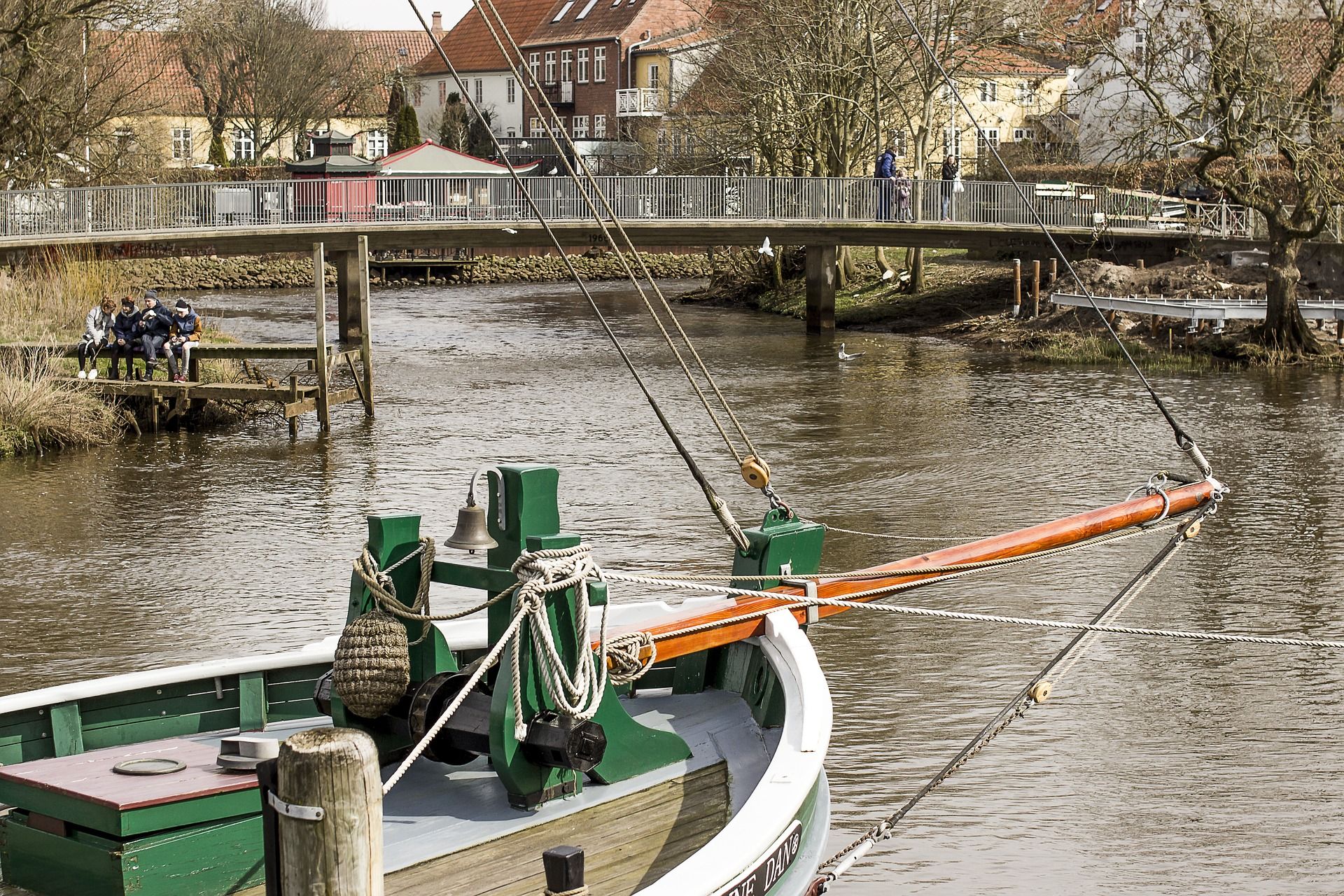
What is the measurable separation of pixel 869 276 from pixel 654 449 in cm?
2453

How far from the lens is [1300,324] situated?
31344 mm

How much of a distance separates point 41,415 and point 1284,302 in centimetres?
2137

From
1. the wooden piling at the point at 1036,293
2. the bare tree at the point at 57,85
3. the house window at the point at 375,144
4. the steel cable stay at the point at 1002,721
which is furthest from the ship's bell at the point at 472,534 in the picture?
the house window at the point at 375,144

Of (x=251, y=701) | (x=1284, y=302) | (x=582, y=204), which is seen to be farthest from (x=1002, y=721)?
(x=582, y=204)

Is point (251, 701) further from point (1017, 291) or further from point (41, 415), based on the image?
point (1017, 291)

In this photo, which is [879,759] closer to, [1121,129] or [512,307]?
[512,307]

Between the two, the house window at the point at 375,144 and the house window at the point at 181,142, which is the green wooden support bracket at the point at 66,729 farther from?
the house window at the point at 375,144

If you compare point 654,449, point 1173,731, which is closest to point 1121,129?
point 654,449

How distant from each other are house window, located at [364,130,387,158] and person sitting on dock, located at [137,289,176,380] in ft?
213

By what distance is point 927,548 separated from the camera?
16281 millimetres

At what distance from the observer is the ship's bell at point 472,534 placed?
6.82m

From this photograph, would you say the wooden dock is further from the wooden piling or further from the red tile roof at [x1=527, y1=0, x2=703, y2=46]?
the red tile roof at [x1=527, y1=0, x2=703, y2=46]

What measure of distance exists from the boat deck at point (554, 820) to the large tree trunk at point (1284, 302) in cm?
2585

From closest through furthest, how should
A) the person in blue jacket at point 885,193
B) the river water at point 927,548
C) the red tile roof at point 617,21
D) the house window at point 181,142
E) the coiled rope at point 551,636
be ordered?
the coiled rope at point 551,636, the river water at point 927,548, the person in blue jacket at point 885,193, the red tile roof at point 617,21, the house window at point 181,142
